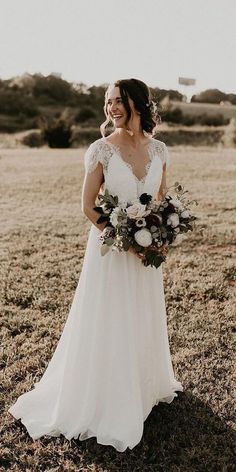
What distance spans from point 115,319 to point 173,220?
90 cm

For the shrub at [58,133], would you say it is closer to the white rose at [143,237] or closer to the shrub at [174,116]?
the shrub at [174,116]

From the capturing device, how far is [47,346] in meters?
5.59

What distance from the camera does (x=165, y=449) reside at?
13.1 ft

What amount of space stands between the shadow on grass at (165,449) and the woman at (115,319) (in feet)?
0.28

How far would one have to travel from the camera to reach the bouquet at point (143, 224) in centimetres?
350

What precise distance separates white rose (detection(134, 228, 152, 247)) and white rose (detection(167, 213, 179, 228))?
0.72 feet

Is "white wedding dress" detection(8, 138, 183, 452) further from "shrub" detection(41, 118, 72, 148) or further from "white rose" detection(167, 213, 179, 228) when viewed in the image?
"shrub" detection(41, 118, 72, 148)

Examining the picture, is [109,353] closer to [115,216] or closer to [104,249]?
[104,249]

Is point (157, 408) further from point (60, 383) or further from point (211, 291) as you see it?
point (211, 291)

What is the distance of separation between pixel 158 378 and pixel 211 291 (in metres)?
3.22

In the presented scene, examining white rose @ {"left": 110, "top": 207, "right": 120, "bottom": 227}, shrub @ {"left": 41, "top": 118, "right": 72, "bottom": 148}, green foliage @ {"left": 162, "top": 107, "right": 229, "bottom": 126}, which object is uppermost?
white rose @ {"left": 110, "top": 207, "right": 120, "bottom": 227}

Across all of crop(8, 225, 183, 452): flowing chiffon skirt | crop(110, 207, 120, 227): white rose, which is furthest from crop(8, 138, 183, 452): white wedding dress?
crop(110, 207, 120, 227): white rose

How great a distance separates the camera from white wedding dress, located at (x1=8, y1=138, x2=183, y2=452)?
3.86 meters

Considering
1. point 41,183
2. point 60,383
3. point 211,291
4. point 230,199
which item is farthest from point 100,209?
point 41,183
